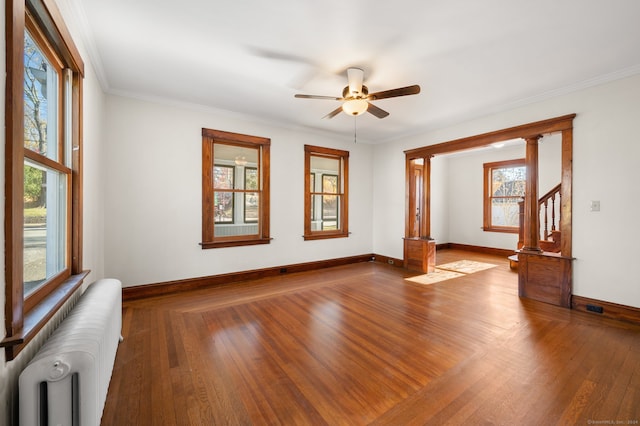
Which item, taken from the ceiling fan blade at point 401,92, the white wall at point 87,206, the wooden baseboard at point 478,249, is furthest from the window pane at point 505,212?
the white wall at point 87,206

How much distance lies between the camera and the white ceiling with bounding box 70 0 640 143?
6.71ft

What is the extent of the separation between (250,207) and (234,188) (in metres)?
0.69

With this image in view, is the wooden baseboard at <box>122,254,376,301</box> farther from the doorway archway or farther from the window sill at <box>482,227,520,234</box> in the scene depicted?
the window sill at <box>482,227,520,234</box>

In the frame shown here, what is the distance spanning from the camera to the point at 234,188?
452 cm

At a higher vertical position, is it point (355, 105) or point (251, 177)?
point (355, 105)

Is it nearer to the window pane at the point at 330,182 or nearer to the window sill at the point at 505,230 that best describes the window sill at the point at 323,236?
the window pane at the point at 330,182

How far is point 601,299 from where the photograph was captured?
10.3ft

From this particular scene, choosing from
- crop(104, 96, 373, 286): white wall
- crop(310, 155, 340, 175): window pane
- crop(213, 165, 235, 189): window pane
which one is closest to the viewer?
crop(104, 96, 373, 286): white wall

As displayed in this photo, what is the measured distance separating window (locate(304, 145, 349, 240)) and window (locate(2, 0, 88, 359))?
3.47 metres

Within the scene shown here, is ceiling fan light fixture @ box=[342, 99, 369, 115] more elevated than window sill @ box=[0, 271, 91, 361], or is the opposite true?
ceiling fan light fixture @ box=[342, 99, 369, 115]

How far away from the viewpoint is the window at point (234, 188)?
161 inches

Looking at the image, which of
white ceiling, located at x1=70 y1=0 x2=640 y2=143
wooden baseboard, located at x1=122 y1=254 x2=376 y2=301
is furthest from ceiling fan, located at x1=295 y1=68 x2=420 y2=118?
wooden baseboard, located at x1=122 y1=254 x2=376 y2=301

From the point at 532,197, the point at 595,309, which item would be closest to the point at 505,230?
the point at 532,197

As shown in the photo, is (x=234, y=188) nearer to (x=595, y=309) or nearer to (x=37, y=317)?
(x=37, y=317)
